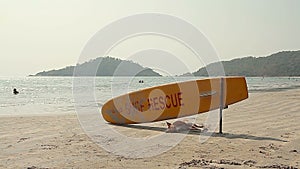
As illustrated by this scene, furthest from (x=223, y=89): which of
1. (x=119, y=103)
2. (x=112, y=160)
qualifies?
(x=112, y=160)

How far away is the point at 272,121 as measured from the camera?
25.6 ft

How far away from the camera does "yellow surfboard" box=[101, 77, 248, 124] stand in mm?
7590

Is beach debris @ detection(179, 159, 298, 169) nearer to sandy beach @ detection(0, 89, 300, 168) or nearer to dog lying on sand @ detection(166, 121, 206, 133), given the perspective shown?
sandy beach @ detection(0, 89, 300, 168)

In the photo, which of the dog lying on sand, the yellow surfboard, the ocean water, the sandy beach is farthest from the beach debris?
the ocean water

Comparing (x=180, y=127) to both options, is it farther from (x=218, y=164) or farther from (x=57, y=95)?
(x=57, y=95)

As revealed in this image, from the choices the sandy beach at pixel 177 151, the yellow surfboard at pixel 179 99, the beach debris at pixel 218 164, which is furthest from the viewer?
the yellow surfboard at pixel 179 99

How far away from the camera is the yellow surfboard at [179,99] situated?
24.9 feet

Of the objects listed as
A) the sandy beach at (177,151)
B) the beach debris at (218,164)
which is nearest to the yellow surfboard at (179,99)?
the sandy beach at (177,151)

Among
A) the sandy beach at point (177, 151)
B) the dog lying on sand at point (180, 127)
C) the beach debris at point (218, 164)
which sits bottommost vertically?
the beach debris at point (218, 164)

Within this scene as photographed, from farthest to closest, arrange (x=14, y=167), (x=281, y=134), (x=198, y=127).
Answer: (x=198, y=127)
(x=281, y=134)
(x=14, y=167)

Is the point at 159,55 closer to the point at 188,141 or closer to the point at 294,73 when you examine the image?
the point at 188,141

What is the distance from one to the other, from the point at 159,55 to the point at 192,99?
133 cm

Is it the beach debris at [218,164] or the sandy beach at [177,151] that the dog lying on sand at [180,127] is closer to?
the sandy beach at [177,151]

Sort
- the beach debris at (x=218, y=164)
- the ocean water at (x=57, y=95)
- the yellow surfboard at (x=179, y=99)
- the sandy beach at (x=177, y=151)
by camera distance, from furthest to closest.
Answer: the ocean water at (x=57, y=95) → the yellow surfboard at (x=179, y=99) → the sandy beach at (x=177, y=151) → the beach debris at (x=218, y=164)
